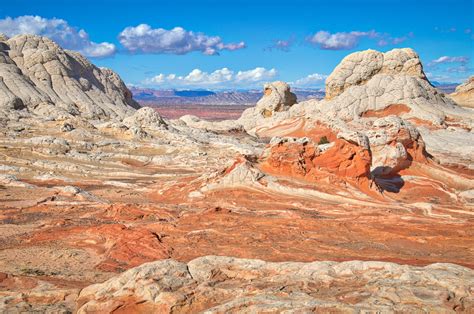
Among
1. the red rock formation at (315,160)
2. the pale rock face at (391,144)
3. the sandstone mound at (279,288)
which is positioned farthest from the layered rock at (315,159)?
the sandstone mound at (279,288)

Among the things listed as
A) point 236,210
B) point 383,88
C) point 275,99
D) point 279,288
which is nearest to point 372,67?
point 383,88

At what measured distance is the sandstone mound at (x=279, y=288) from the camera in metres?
6.49

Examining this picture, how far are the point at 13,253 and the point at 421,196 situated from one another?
1678 cm

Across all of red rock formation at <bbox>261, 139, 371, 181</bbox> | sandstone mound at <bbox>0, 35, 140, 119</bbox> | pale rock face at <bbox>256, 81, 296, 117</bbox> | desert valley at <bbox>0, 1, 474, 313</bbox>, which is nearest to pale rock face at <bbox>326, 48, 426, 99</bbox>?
desert valley at <bbox>0, 1, 474, 313</bbox>

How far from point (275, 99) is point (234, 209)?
41130 mm

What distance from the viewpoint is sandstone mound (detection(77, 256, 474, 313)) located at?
649 centimetres

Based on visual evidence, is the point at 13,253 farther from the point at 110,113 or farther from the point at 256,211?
the point at 110,113

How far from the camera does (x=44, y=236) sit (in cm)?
1353

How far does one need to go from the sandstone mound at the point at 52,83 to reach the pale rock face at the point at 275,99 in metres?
16.0

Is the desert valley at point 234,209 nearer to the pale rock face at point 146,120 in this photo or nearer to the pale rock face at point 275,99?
the pale rock face at point 146,120

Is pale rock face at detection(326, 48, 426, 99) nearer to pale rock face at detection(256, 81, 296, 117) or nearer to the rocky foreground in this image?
the rocky foreground

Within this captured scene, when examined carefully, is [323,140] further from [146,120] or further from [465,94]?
[465,94]

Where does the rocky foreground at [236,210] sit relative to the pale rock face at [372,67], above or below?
below

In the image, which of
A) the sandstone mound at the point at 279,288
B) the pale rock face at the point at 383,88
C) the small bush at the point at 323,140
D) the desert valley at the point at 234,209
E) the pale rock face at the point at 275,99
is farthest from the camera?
the pale rock face at the point at 275,99
